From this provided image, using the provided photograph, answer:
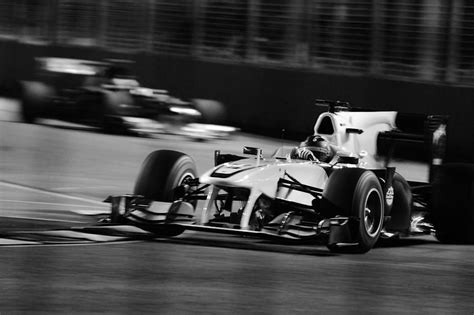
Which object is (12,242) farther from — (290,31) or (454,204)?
(290,31)

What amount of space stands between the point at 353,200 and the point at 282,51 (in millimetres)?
11257

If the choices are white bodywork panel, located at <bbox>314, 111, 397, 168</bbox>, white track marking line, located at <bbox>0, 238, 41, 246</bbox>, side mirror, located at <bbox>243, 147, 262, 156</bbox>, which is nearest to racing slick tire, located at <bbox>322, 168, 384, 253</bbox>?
side mirror, located at <bbox>243, 147, 262, 156</bbox>

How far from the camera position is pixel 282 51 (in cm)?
2122

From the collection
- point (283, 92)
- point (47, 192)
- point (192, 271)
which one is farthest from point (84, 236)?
point (283, 92)

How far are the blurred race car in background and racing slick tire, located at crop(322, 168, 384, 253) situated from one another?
9.15 m

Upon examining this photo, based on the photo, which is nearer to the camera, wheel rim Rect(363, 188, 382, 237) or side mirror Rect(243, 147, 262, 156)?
wheel rim Rect(363, 188, 382, 237)

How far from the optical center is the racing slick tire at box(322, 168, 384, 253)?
1013cm

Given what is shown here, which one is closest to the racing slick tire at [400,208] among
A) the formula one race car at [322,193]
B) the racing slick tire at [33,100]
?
the formula one race car at [322,193]

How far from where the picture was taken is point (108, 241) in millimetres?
10336

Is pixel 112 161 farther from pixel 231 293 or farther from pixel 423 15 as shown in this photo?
pixel 231 293

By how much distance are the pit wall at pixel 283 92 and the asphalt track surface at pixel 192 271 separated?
20.1 ft

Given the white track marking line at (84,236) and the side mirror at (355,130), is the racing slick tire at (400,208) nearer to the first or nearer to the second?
the side mirror at (355,130)

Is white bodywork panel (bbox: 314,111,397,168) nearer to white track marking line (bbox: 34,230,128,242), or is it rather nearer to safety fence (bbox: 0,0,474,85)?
white track marking line (bbox: 34,230,128,242)

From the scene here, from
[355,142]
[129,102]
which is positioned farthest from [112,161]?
[355,142]
